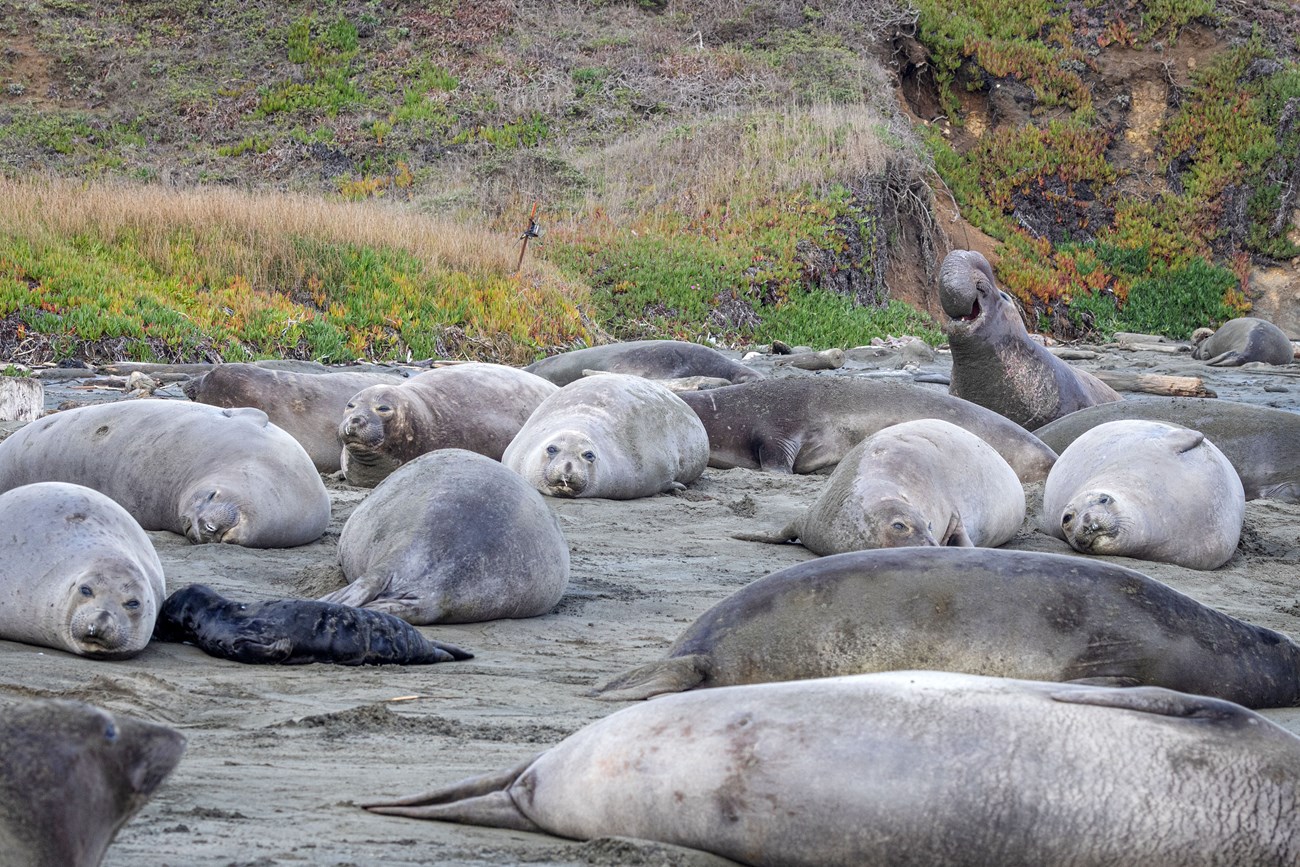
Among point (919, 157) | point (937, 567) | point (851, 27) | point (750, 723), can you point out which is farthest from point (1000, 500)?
point (851, 27)

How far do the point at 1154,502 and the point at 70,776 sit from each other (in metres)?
5.17

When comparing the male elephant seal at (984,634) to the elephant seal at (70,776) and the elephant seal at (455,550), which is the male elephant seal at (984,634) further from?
the elephant seal at (70,776)

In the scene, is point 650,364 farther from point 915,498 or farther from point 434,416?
point 915,498

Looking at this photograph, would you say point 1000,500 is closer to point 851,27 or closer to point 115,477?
point 115,477

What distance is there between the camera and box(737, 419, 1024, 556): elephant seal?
536cm

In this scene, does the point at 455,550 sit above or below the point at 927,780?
below

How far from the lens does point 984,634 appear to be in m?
3.42

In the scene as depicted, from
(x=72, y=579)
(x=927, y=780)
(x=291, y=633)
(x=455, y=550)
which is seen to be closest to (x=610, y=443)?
(x=455, y=550)

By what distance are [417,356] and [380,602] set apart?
10.2 meters

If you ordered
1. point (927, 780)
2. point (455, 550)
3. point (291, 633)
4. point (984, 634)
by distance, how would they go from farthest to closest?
point (455, 550)
point (291, 633)
point (984, 634)
point (927, 780)

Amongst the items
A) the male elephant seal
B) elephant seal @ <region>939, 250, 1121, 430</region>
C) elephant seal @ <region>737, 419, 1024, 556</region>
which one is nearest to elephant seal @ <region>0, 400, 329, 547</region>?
elephant seal @ <region>737, 419, 1024, 556</region>

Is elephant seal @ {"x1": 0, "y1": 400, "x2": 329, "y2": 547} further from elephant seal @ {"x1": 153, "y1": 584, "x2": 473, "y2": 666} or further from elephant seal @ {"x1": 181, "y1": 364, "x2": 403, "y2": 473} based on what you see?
elephant seal @ {"x1": 181, "y1": 364, "x2": 403, "y2": 473}

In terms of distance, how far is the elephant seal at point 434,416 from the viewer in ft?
24.0

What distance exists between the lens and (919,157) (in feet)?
84.8
